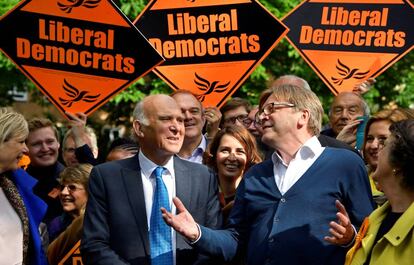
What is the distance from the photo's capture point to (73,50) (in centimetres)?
868

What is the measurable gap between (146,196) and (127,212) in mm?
177

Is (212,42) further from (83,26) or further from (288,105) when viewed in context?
(288,105)

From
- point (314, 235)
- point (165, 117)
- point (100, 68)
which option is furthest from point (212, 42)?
point (314, 235)

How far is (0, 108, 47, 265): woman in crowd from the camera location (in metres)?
6.63

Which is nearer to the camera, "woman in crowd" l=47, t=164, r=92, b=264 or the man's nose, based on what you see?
"woman in crowd" l=47, t=164, r=92, b=264

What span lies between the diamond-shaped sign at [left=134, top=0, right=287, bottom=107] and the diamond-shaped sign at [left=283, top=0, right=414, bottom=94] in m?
0.60

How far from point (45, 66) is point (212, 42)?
151cm

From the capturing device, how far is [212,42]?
9.16m

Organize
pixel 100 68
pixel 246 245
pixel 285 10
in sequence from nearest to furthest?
pixel 246 245
pixel 100 68
pixel 285 10

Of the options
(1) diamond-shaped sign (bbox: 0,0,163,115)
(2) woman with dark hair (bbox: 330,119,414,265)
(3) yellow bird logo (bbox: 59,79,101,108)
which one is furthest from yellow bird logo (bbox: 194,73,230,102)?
(2) woman with dark hair (bbox: 330,119,414,265)

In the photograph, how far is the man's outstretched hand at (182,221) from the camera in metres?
6.04

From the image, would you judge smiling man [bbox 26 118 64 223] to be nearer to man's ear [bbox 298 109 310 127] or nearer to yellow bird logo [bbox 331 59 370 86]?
yellow bird logo [bbox 331 59 370 86]

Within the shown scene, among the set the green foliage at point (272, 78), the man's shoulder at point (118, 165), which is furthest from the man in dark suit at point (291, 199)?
the green foliage at point (272, 78)

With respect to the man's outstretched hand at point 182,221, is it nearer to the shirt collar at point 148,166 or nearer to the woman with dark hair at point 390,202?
the shirt collar at point 148,166
